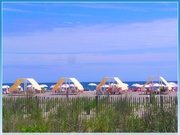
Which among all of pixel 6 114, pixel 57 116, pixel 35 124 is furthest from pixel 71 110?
pixel 6 114

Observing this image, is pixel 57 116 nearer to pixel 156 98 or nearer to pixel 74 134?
pixel 74 134

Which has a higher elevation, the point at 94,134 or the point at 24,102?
the point at 24,102

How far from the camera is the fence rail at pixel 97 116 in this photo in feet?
26.4

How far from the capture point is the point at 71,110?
849cm

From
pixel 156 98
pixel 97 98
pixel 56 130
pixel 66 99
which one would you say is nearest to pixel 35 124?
pixel 56 130

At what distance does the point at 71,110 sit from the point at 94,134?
0.94 meters

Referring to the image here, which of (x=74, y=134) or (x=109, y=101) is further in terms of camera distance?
(x=109, y=101)

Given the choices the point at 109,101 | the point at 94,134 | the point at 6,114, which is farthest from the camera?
the point at 109,101

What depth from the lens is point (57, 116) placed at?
845 centimetres

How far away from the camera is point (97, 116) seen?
8.36m

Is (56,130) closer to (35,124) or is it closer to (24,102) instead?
A: (35,124)

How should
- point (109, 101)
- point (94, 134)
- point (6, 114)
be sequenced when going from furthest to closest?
point (109, 101) < point (6, 114) < point (94, 134)

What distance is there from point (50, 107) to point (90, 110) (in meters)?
0.99

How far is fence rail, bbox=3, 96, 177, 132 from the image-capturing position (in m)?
8.05
